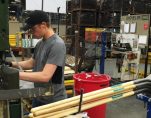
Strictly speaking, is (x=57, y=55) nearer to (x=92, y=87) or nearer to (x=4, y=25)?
(x=4, y=25)

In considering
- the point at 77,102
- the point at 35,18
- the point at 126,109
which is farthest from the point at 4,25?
the point at 126,109

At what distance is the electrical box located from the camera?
128 cm

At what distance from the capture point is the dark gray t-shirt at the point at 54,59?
190cm

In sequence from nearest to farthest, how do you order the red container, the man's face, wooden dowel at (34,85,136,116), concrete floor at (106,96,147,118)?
wooden dowel at (34,85,136,116) → the man's face → the red container → concrete floor at (106,96,147,118)

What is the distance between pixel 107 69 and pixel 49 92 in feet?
19.6

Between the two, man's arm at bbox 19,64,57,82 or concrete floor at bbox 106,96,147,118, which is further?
concrete floor at bbox 106,96,147,118

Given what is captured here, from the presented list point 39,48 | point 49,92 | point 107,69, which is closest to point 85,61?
point 107,69

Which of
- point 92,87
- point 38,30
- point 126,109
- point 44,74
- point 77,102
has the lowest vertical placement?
point 126,109

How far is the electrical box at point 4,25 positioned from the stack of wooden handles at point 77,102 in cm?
42

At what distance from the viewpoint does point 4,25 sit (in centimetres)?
130

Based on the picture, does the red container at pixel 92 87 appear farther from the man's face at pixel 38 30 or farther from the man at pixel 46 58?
the man's face at pixel 38 30

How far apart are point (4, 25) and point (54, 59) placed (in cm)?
65

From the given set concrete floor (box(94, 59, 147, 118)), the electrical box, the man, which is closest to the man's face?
the man

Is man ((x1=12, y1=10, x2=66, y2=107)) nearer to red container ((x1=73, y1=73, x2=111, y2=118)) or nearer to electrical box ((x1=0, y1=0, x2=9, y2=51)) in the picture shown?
electrical box ((x1=0, y1=0, x2=9, y2=51))
